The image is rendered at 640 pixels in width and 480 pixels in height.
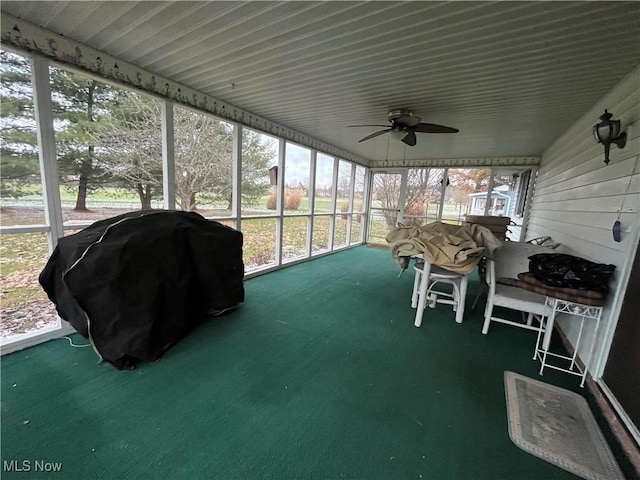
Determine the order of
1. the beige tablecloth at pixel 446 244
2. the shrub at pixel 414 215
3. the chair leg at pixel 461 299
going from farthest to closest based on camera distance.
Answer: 1. the shrub at pixel 414 215
2. the chair leg at pixel 461 299
3. the beige tablecloth at pixel 446 244

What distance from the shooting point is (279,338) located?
2.47 meters

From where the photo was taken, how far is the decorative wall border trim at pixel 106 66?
6.19ft

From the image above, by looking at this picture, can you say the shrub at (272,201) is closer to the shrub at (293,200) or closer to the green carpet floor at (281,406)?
the shrub at (293,200)

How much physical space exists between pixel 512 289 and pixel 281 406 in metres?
2.43

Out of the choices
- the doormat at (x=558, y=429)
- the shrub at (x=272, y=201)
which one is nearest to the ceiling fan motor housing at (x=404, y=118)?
the shrub at (x=272, y=201)

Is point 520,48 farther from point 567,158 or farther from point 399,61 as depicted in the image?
point 567,158

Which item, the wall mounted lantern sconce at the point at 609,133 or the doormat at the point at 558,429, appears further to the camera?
the wall mounted lantern sconce at the point at 609,133

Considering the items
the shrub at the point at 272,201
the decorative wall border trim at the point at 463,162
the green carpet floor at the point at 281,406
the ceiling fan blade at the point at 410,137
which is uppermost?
the decorative wall border trim at the point at 463,162

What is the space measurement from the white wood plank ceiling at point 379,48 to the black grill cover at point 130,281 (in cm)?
144

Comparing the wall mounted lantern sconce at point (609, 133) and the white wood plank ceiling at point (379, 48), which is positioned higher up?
the white wood plank ceiling at point (379, 48)

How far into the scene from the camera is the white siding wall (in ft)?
6.06

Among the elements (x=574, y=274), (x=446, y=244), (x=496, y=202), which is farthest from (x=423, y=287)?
(x=496, y=202)

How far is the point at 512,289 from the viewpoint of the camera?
260cm

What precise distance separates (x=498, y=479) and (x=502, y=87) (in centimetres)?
307
